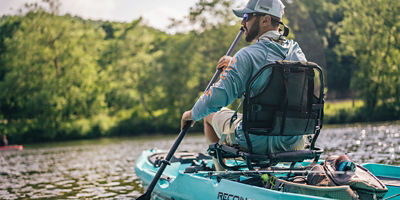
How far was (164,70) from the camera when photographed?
119ft

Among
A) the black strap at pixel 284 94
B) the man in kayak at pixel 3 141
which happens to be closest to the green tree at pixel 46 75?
the man in kayak at pixel 3 141

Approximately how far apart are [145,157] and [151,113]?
3085 cm

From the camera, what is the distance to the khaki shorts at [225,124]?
3.88 meters

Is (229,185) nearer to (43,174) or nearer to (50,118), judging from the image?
(43,174)

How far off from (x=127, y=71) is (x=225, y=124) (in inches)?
1403

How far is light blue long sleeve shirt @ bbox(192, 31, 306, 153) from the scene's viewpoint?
3.55m

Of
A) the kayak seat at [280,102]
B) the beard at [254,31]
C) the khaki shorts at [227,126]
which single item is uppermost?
the beard at [254,31]

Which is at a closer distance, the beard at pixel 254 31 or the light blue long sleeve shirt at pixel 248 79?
the light blue long sleeve shirt at pixel 248 79

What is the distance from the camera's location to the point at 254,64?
140 inches

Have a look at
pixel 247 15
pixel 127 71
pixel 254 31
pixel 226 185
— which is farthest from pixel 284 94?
pixel 127 71

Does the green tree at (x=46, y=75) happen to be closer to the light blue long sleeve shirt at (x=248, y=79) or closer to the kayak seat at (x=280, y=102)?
the light blue long sleeve shirt at (x=248, y=79)

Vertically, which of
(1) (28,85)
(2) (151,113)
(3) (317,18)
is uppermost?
(3) (317,18)

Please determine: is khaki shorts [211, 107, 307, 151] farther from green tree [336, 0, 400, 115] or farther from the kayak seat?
green tree [336, 0, 400, 115]

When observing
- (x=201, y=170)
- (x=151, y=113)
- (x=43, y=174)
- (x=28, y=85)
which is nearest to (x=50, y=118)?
(x=28, y=85)
